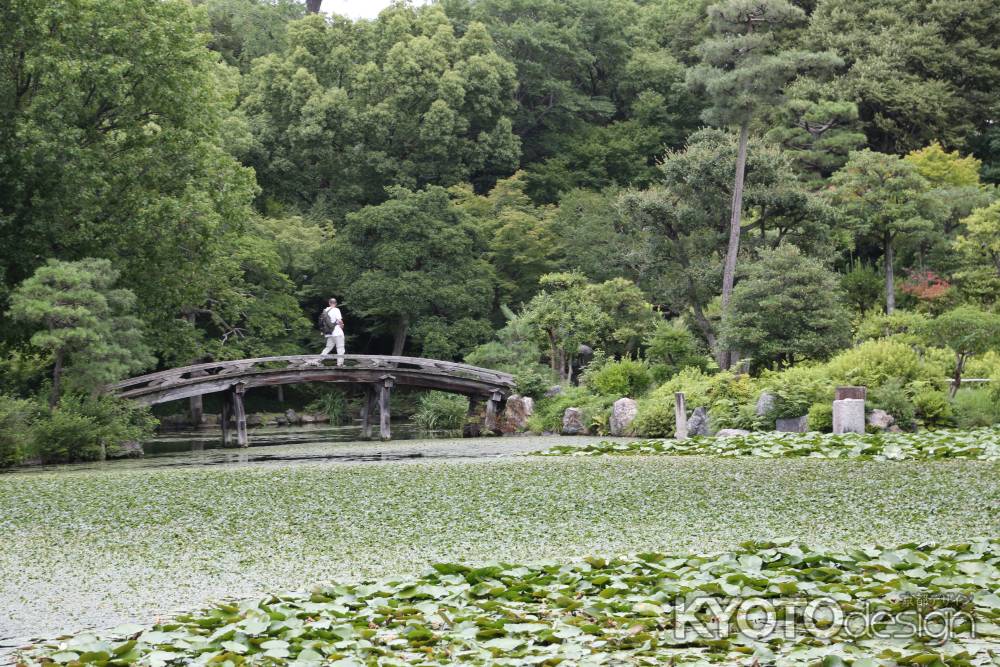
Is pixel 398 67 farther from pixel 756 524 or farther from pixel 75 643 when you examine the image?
pixel 75 643

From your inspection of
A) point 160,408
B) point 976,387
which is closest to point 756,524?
point 976,387

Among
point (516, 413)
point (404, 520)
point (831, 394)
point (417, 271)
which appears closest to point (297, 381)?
point (516, 413)

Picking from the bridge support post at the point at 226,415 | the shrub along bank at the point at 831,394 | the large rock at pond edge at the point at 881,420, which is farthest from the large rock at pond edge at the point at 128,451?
the large rock at pond edge at the point at 881,420

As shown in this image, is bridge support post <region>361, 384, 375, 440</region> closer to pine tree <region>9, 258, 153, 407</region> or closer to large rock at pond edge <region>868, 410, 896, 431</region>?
pine tree <region>9, 258, 153, 407</region>

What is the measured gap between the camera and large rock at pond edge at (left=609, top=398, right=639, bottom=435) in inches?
725

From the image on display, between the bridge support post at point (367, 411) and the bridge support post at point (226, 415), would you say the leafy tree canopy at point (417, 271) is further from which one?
the bridge support post at point (226, 415)

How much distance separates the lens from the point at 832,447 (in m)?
12.8

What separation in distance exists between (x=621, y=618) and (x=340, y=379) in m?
17.0

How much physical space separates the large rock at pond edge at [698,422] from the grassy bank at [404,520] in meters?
4.57

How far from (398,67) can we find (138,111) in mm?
14155

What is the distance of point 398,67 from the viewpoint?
1303 inches

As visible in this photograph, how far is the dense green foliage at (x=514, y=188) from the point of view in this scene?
18.4m

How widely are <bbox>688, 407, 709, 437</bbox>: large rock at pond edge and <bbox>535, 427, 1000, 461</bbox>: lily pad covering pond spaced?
5.40 ft

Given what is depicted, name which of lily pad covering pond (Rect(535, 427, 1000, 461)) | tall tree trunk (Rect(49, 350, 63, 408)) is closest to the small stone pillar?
lily pad covering pond (Rect(535, 427, 1000, 461))
